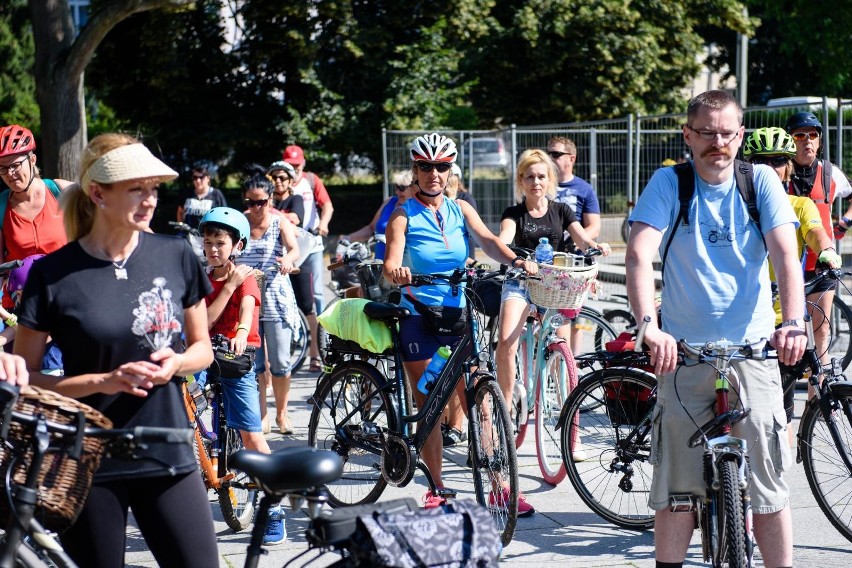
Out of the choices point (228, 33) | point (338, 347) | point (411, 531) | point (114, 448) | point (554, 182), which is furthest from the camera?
point (228, 33)

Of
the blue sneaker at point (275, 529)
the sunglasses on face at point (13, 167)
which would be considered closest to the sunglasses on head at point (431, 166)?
the blue sneaker at point (275, 529)

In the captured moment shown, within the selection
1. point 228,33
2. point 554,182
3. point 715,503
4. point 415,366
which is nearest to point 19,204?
point 415,366

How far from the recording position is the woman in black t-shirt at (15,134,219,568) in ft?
10.2

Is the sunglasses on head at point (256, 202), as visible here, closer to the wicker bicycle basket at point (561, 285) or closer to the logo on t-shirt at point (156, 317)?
the wicker bicycle basket at point (561, 285)

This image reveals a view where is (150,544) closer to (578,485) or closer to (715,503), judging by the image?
(715,503)

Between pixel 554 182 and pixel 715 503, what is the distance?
11.5ft

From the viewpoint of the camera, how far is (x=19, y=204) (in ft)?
19.8

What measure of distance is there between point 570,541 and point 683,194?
2042mm

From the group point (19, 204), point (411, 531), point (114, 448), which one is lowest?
point (411, 531)

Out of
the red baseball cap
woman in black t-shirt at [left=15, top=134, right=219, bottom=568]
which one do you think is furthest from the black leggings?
the red baseball cap

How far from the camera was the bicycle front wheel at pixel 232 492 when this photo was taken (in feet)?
17.4

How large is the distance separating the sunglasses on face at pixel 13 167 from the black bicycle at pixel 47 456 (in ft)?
11.0

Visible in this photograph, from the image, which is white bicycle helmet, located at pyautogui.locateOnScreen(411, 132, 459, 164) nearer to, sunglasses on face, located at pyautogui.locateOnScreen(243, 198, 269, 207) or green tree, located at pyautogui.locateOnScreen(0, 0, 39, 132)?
sunglasses on face, located at pyautogui.locateOnScreen(243, 198, 269, 207)

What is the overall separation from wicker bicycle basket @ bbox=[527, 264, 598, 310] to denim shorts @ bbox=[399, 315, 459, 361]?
0.65 metres
